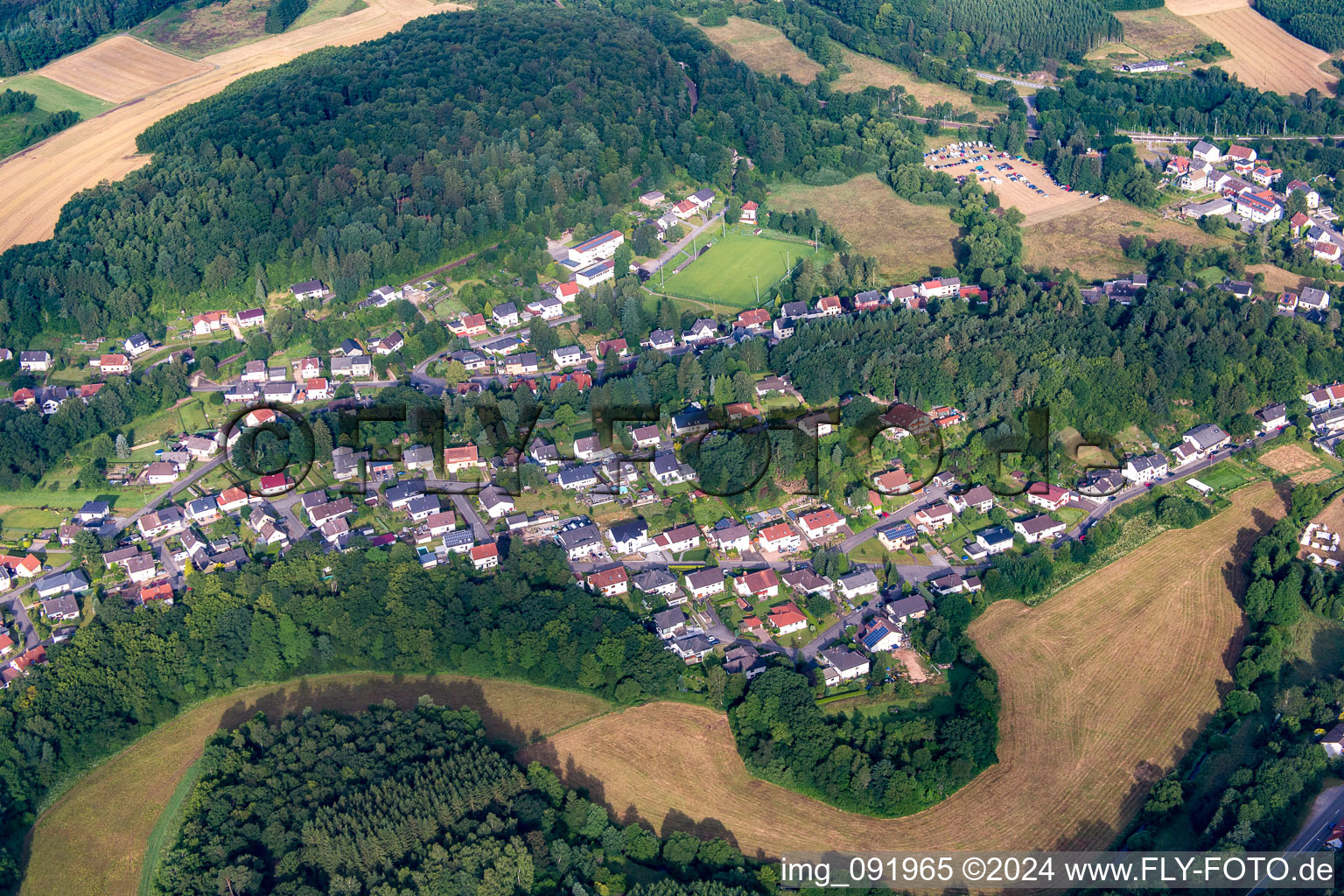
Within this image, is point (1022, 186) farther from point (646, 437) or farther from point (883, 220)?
A: point (646, 437)

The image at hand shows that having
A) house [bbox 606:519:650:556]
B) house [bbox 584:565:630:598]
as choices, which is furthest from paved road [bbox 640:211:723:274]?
house [bbox 584:565:630:598]

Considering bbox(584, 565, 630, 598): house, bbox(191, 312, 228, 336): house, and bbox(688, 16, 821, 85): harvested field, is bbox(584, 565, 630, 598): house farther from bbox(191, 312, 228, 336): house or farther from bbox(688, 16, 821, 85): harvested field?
bbox(688, 16, 821, 85): harvested field

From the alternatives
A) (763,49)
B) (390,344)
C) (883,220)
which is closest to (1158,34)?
(763,49)

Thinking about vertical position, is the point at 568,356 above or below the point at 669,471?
above

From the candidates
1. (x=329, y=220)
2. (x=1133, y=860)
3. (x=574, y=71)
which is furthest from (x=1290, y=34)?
(x=1133, y=860)

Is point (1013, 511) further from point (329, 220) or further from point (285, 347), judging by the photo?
point (329, 220)

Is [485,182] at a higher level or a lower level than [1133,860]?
higher
